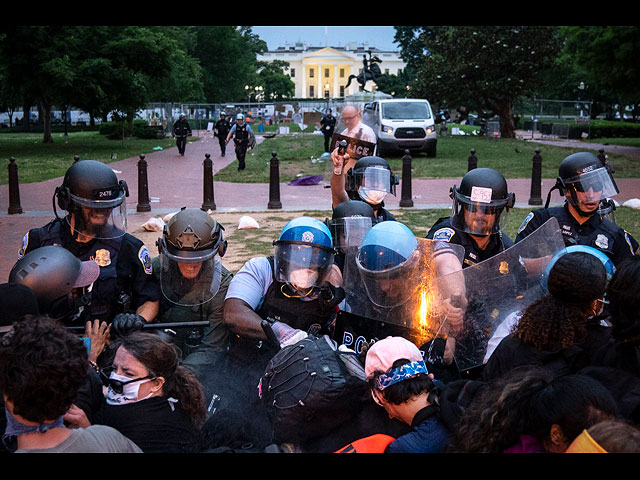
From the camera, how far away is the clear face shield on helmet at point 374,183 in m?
5.14

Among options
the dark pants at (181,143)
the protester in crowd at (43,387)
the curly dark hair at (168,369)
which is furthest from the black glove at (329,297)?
the dark pants at (181,143)

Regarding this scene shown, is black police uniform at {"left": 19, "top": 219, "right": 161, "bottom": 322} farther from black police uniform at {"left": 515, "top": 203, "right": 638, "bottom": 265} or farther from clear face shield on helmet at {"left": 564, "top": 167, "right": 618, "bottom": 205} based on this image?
clear face shield on helmet at {"left": 564, "top": 167, "right": 618, "bottom": 205}

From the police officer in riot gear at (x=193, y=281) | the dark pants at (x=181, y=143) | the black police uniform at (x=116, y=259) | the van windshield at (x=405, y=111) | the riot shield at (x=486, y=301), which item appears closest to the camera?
the riot shield at (x=486, y=301)

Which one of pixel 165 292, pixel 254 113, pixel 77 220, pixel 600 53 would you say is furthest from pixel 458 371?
pixel 254 113

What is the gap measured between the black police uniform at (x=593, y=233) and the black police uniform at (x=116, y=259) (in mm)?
2437

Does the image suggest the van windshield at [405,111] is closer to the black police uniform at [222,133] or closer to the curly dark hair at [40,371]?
the black police uniform at [222,133]

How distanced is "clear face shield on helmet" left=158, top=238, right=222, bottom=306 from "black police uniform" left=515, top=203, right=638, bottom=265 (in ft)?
6.68

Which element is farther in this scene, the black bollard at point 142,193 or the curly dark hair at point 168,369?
the black bollard at point 142,193

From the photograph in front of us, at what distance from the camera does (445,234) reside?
429 centimetres

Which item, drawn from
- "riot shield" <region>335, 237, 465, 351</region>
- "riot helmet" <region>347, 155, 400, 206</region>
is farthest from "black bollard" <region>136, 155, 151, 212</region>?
"riot shield" <region>335, 237, 465, 351</region>

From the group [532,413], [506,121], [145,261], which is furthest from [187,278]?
[506,121]

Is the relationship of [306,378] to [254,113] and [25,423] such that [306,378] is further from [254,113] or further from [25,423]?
[254,113]

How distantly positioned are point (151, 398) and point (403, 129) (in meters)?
22.5

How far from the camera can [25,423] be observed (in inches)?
82.1
